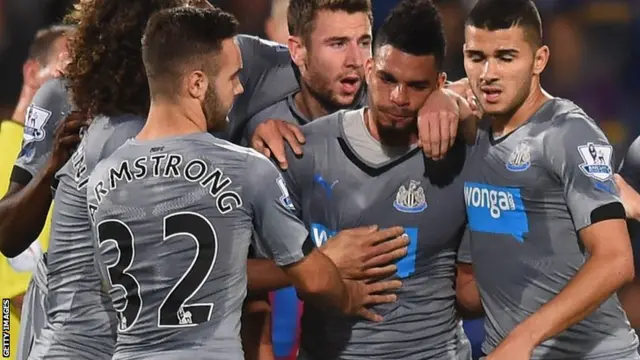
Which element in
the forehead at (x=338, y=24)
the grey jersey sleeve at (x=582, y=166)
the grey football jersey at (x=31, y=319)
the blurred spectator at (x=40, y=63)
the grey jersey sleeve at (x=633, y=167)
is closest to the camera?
the grey jersey sleeve at (x=582, y=166)

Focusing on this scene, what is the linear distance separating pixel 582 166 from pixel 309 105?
1098 mm

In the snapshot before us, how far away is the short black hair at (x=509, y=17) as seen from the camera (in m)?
2.98

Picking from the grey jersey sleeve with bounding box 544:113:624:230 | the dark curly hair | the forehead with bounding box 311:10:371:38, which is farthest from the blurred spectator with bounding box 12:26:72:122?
the grey jersey sleeve with bounding box 544:113:624:230

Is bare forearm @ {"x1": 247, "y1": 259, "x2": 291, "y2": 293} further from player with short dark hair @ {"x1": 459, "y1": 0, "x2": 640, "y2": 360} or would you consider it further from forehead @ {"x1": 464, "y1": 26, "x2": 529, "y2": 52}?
forehead @ {"x1": 464, "y1": 26, "x2": 529, "y2": 52}

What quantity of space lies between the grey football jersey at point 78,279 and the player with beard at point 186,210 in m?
0.23

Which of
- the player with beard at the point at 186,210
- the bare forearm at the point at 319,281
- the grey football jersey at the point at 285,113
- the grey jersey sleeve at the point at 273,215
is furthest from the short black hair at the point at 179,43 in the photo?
the grey football jersey at the point at 285,113

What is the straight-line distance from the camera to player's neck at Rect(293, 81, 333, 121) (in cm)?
352

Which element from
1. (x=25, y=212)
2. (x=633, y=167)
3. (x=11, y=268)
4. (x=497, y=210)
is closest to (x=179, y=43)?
(x=25, y=212)

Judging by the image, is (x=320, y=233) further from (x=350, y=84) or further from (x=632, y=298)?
(x=632, y=298)

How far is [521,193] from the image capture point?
2879mm

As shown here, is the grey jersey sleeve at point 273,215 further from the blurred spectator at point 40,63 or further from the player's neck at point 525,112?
the blurred spectator at point 40,63

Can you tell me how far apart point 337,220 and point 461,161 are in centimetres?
40

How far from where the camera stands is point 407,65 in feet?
9.77

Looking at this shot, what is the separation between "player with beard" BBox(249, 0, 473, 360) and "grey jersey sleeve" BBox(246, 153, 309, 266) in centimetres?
40
